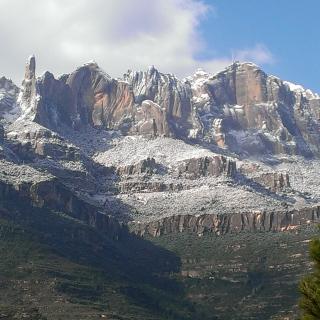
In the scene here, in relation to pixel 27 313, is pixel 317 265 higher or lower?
higher

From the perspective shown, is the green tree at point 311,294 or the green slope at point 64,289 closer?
the green tree at point 311,294

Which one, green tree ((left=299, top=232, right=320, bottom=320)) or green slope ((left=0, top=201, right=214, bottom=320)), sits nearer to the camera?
green tree ((left=299, top=232, right=320, bottom=320))

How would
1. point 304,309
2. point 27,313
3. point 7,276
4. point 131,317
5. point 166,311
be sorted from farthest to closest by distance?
point 166,311 → point 7,276 → point 131,317 → point 27,313 → point 304,309

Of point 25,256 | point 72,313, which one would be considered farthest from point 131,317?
point 25,256

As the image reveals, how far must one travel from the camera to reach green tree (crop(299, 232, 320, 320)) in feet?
A: 141

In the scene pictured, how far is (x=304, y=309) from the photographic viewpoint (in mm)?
43781

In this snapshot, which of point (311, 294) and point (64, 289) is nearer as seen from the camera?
point (311, 294)

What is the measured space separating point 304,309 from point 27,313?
101 metres

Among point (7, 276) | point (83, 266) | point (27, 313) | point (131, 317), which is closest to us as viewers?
point (27, 313)

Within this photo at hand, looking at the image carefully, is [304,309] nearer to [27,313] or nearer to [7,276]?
[27,313]

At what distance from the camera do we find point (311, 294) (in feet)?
142

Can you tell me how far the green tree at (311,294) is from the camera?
43.1 m

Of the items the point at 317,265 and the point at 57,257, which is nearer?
the point at 317,265

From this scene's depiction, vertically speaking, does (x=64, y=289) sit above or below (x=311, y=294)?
below
